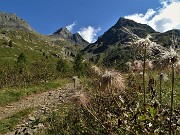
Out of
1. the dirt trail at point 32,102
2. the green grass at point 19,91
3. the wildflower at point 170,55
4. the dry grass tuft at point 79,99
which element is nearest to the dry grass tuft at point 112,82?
the dry grass tuft at point 79,99

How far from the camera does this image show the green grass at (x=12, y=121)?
14532 mm

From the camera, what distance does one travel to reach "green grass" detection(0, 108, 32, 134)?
14.5 m

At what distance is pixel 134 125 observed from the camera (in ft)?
15.2

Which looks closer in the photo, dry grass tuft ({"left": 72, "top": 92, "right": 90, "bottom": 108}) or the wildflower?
the wildflower

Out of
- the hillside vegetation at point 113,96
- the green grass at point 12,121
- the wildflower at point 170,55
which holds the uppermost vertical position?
the wildflower at point 170,55

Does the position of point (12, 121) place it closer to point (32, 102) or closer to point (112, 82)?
point (32, 102)

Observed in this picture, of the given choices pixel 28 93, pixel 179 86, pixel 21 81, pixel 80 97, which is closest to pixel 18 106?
pixel 28 93

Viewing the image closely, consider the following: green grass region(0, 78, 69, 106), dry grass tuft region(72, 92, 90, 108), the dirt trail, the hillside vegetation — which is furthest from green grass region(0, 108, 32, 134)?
dry grass tuft region(72, 92, 90, 108)

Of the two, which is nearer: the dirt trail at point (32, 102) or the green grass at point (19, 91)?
the dirt trail at point (32, 102)

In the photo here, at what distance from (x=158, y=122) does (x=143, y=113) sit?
0.24 meters

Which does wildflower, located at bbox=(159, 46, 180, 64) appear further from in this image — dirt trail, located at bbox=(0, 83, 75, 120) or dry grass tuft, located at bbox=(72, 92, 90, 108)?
dirt trail, located at bbox=(0, 83, 75, 120)

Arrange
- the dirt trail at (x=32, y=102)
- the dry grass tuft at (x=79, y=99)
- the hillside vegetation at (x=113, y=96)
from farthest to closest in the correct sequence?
1. the dirt trail at (x=32, y=102)
2. the dry grass tuft at (x=79, y=99)
3. the hillside vegetation at (x=113, y=96)

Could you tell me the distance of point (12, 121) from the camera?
15648 millimetres

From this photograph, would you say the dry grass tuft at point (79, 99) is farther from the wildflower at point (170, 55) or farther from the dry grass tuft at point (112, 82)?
the wildflower at point (170, 55)
